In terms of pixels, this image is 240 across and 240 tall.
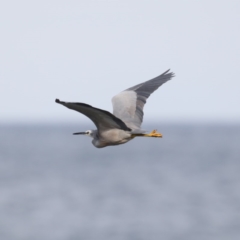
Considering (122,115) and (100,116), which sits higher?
(100,116)

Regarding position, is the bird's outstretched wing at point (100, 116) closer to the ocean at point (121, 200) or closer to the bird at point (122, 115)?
the bird at point (122, 115)

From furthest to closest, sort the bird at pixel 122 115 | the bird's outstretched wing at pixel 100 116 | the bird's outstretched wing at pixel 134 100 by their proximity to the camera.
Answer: the bird's outstretched wing at pixel 134 100 → the bird at pixel 122 115 → the bird's outstretched wing at pixel 100 116

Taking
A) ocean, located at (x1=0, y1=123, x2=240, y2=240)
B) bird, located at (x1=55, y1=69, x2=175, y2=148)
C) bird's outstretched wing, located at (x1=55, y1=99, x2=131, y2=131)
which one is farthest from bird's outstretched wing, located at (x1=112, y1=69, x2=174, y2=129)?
ocean, located at (x1=0, y1=123, x2=240, y2=240)

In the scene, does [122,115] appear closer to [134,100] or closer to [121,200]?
[134,100]

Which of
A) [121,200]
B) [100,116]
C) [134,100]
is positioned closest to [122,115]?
[134,100]

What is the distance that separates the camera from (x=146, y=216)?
130 feet

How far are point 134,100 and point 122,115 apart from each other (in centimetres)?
59

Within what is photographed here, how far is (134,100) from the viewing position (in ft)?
51.5

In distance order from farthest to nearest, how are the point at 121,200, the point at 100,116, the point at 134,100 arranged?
the point at 121,200, the point at 134,100, the point at 100,116

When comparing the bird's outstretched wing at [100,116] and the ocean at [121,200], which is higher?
the bird's outstretched wing at [100,116]

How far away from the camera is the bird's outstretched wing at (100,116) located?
13142 millimetres

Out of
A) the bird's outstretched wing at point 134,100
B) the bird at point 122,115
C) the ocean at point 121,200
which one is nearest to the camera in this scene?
the bird at point 122,115

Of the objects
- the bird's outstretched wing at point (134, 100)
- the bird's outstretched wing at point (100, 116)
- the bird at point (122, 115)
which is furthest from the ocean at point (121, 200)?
the bird's outstretched wing at point (100, 116)

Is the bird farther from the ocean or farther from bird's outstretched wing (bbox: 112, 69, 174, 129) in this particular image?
the ocean
